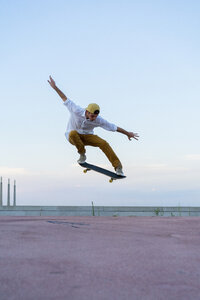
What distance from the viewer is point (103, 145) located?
1033cm

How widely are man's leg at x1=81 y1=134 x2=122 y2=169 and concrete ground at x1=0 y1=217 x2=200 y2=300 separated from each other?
17.6 feet

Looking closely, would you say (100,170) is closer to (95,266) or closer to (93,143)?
(93,143)

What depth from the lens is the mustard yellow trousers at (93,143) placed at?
9.90m

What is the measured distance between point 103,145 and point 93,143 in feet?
0.91

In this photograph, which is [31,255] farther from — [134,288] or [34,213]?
[34,213]

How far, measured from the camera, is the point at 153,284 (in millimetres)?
2836

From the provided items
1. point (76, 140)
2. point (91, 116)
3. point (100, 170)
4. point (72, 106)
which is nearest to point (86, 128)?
point (76, 140)

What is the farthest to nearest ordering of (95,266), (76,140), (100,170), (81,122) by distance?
(100,170), (76,140), (81,122), (95,266)

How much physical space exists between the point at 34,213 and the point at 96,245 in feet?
36.3

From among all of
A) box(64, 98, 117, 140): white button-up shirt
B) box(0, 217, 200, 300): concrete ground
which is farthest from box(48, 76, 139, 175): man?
box(0, 217, 200, 300): concrete ground

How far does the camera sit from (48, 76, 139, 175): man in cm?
951

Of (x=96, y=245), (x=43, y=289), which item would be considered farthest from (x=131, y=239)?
(x=43, y=289)

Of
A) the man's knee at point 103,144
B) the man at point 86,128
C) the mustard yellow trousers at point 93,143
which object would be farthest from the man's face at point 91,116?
the man's knee at point 103,144

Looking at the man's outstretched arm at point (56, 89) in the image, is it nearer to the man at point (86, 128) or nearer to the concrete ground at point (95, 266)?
the man at point (86, 128)
